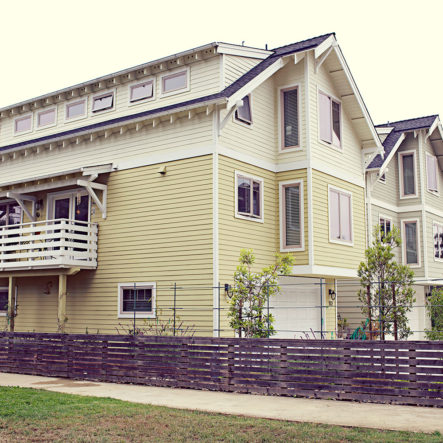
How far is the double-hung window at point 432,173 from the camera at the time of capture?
2831 cm

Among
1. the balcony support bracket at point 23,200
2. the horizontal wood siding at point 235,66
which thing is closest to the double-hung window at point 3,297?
the balcony support bracket at point 23,200

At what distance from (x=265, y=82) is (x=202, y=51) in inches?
97.2

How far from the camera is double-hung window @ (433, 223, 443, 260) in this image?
91.5 feet

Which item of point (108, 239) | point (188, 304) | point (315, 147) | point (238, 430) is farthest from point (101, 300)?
point (238, 430)

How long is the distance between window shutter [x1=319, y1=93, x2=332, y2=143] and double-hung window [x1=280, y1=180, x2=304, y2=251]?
2.22 metres

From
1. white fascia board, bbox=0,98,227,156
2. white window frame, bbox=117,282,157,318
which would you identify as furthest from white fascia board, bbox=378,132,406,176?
white window frame, bbox=117,282,157,318

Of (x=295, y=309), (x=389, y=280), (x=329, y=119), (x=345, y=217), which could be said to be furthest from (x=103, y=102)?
(x=389, y=280)

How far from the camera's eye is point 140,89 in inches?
813

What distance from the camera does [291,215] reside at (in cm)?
1944

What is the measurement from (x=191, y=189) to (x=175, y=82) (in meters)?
4.23

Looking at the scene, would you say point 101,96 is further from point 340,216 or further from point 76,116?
point 340,216

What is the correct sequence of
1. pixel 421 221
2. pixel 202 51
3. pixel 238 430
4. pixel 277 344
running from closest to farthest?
pixel 238 430
pixel 277 344
pixel 202 51
pixel 421 221

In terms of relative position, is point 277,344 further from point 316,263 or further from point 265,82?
point 265,82

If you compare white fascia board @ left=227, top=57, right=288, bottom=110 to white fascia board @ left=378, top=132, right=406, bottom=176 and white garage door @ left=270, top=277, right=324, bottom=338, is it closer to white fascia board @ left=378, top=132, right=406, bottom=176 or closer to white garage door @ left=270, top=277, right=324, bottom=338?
white garage door @ left=270, top=277, right=324, bottom=338
